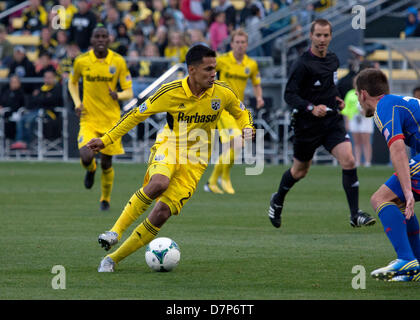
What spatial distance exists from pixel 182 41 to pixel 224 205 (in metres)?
9.47

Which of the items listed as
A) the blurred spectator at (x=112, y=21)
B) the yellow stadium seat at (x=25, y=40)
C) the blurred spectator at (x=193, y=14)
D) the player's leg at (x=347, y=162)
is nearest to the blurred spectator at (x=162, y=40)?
the blurred spectator at (x=193, y=14)

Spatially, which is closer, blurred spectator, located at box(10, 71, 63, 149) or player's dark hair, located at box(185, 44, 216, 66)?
player's dark hair, located at box(185, 44, 216, 66)

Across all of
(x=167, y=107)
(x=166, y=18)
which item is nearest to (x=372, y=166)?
(x=166, y=18)

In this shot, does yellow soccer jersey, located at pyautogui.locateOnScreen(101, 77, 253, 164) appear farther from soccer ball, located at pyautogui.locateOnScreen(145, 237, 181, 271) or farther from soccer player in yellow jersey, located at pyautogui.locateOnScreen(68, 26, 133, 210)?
soccer player in yellow jersey, located at pyautogui.locateOnScreen(68, 26, 133, 210)

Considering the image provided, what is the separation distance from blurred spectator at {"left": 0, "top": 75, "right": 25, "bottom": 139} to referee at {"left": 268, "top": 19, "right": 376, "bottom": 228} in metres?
14.4

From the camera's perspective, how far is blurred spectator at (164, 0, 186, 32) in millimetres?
25884

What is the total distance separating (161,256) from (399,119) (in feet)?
8.33

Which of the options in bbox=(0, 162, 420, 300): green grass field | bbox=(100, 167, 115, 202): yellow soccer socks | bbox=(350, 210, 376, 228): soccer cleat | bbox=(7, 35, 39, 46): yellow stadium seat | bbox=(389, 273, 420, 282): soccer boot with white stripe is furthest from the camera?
bbox=(7, 35, 39, 46): yellow stadium seat

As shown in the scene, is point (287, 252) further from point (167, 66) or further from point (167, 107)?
point (167, 66)

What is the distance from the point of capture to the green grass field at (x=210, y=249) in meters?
7.25

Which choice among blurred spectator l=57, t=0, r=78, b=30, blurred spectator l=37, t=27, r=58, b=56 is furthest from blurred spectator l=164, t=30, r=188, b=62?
blurred spectator l=37, t=27, r=58, b=56

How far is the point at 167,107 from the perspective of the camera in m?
8.42

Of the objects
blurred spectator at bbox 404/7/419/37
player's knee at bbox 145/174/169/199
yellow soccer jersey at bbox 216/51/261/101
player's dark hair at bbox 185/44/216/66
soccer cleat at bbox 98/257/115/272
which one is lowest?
soccer cleat at bbox 98/257/115/272

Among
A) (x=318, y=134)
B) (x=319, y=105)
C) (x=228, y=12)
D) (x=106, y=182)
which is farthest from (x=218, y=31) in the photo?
(x=319, y=105)
